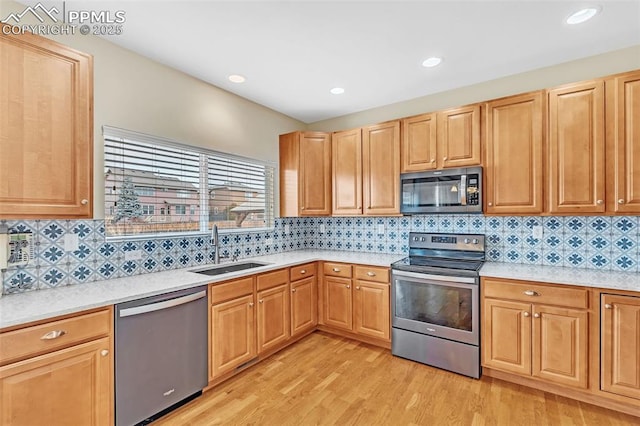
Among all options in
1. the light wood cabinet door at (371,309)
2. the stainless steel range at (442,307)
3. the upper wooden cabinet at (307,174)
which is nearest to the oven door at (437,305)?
the stainless steel range at (442,307)

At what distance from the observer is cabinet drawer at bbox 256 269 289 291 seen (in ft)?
8.88

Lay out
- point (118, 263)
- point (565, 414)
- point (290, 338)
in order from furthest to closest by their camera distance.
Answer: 1. point (290, 338)
2. point (118, 263)
3. point (565, 414)

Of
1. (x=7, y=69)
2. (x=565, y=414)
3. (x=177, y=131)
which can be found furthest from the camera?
(x=177, y=131)

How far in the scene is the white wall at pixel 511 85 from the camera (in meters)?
2.40

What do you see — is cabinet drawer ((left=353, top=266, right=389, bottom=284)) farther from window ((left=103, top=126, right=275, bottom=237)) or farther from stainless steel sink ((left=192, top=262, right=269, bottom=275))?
window ((left=103, top=126, right=275, bottom=237))

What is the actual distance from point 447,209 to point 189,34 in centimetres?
263

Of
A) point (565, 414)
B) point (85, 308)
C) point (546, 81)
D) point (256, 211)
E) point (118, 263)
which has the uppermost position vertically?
point (546, 81)

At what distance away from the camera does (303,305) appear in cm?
320

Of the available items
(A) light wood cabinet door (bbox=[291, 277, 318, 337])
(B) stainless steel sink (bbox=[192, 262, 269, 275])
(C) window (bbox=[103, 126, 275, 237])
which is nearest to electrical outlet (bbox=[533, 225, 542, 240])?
(A) light wood cabinet door (bbox=[291, 277, 318, 337])

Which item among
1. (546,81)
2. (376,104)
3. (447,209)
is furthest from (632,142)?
(376,104)

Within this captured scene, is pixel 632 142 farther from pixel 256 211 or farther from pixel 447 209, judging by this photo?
pixel 256 211

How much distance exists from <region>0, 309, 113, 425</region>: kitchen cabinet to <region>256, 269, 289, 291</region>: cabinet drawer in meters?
1.20

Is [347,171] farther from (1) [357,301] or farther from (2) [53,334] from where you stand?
(2) [53,334]

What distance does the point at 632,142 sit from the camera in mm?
2129
